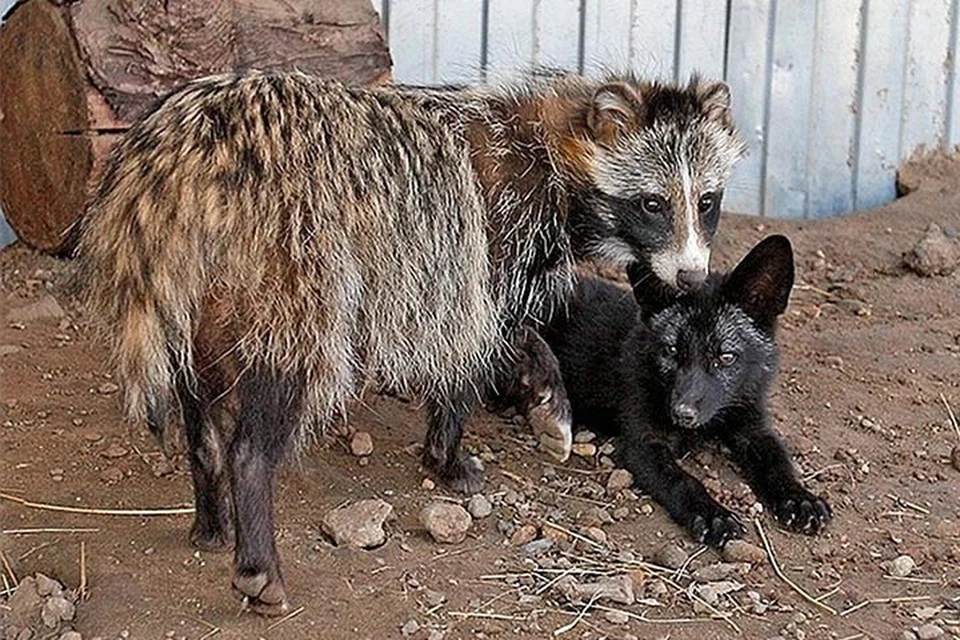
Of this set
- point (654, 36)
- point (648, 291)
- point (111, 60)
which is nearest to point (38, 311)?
point (111, 60)

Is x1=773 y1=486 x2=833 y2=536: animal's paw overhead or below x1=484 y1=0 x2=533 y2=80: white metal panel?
below

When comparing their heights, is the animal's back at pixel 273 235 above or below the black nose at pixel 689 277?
above

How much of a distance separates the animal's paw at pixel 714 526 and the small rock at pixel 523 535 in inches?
19.4

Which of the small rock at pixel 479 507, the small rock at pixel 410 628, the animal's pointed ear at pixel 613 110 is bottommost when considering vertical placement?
the small rock at pixel 410 628

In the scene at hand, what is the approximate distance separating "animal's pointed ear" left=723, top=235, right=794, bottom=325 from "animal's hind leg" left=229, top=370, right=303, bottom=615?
72.2 inches

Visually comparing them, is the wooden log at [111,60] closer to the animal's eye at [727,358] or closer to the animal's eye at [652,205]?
Result: the animal's eye at [652,205]

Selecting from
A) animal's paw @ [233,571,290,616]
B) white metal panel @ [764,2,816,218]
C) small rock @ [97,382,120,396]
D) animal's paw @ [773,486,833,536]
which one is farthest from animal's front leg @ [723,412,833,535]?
white metal panel @ [764,2,816,218]

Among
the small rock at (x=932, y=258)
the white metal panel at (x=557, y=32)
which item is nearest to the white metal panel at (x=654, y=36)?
the white metal panel at (x=557, y=32)

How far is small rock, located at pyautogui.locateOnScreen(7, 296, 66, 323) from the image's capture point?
254 inches

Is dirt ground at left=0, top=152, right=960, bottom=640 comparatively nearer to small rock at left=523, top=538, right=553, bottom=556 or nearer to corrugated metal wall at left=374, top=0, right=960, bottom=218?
small rock at left=523, top=538, right=553, bottom=556

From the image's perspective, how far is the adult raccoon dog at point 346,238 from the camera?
416 cm

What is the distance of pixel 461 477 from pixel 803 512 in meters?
1.08

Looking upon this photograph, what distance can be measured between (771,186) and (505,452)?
3215 millimetres

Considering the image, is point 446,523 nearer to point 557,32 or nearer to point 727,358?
point 727,358
